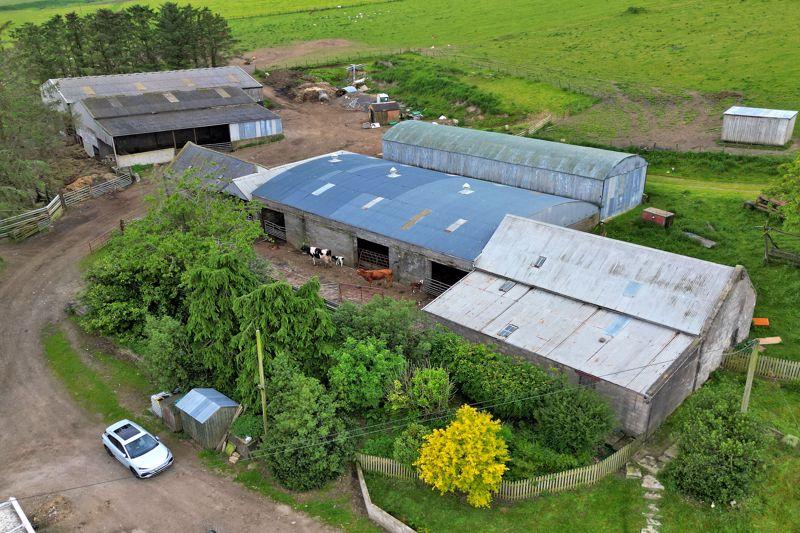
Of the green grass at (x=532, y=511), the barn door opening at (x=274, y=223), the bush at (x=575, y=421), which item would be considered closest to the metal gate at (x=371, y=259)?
the barn door opening at (x=274, y=223)

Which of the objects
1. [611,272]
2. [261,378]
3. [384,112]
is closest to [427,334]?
[261,378]

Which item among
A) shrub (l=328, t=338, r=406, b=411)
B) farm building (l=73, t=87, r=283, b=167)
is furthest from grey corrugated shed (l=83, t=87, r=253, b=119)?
shrub (l=328, t=338, r=406, b=411)

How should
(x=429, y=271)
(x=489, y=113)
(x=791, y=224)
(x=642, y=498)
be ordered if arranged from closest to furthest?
(x=642, y=498), (x=791, y=224), (x=429, y=271), (x=489, y=113)

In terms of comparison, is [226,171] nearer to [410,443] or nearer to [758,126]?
[410,443]

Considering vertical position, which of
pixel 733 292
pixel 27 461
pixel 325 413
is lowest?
pixel 27 461

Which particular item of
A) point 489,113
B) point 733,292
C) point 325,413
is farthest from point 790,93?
point 325,413

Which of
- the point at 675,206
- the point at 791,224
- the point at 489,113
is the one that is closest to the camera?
the point at 791,224

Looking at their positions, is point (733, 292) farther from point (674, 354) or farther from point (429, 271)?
point (429, 271)

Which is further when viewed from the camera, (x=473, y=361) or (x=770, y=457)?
(x=473, y=361)
